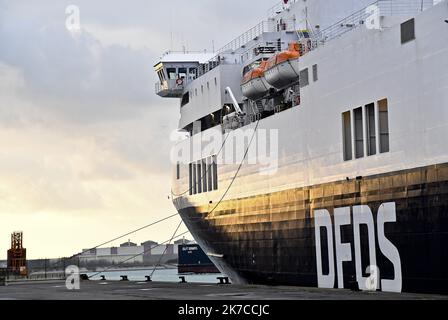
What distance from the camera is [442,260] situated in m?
23.1

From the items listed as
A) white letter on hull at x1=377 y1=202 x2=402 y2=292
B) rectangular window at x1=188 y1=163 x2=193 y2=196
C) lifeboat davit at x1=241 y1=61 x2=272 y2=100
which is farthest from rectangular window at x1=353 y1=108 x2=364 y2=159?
rectangular window at x1=188 y1=163 x2=193 y2=196

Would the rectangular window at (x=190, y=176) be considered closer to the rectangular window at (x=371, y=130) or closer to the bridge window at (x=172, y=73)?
the bridge window at (x=172, y=73)

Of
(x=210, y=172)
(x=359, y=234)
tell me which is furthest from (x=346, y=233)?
(x=210, y=172)

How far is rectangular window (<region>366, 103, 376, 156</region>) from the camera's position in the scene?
26.3 m

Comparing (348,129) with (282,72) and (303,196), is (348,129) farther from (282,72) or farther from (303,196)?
(282,72)

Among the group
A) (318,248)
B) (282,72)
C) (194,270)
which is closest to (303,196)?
(318,248)

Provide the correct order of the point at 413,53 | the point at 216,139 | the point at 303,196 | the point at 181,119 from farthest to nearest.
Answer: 1. the point at 181,119
2. the point at 216,139
3. the point at 303,196
4. the point at 413,53

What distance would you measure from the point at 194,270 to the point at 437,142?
90757 millimetres

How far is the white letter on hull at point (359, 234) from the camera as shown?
85.0 feet

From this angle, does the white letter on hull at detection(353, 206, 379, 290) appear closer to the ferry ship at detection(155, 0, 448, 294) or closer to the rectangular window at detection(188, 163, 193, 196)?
the ferry ship at detection(155, 0, 448, 294)

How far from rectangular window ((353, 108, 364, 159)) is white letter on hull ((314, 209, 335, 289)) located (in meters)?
2.29

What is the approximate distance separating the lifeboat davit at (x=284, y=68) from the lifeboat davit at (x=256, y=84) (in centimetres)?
83

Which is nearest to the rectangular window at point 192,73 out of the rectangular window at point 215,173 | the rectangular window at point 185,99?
the rectangular window at point 185,99

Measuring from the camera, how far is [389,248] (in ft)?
82.7
